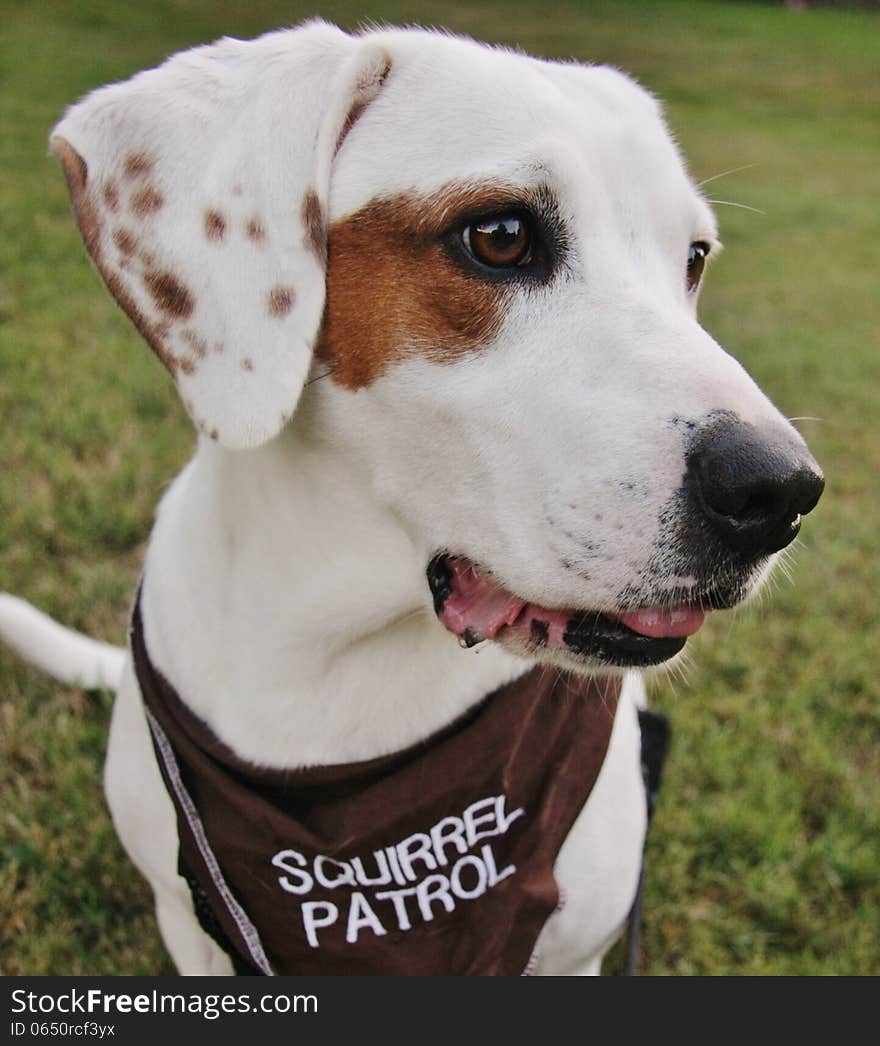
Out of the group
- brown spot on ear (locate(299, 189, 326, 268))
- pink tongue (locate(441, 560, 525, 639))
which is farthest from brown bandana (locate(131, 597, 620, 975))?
brown spot on ear (locate(299, 189, 326, 268))

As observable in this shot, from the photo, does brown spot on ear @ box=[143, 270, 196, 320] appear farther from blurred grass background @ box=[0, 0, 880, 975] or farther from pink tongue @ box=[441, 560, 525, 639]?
blurred grass background @ box=[0, 0, 880, 975]

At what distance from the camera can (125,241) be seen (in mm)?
1682

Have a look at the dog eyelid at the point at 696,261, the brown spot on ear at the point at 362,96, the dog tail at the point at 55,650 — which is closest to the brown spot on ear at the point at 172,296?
the brown spot on ear at the point at 362,96

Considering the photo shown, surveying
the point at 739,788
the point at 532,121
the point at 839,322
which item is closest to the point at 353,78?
the point at 532,121

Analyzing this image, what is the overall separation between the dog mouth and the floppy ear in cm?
41

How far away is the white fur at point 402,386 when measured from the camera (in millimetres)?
1551

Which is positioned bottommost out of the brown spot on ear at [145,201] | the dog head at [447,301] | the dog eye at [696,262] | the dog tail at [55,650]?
the dog tail at [55,650]

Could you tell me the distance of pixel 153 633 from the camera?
2.17 meters

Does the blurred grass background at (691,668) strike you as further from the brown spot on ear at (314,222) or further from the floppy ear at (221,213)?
the brown spot on ear at (314,222)

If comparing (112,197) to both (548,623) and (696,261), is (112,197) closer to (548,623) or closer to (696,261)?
(548,623)

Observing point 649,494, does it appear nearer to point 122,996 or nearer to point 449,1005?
point 449,1005

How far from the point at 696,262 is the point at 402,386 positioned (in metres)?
0.77

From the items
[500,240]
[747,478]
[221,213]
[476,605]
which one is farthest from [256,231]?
[747,478]

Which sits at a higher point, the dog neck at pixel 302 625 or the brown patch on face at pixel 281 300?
the brown patch on face at pixel 281 300
